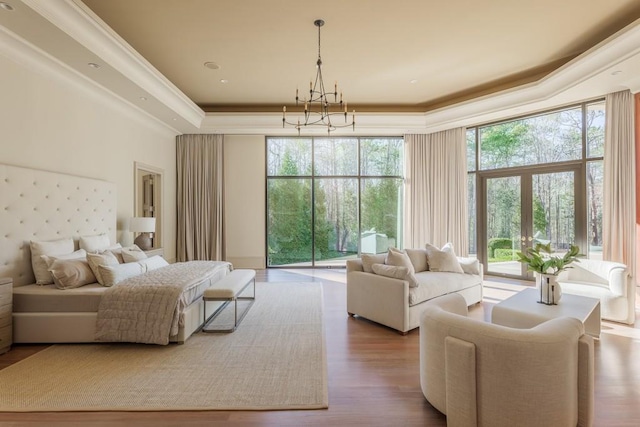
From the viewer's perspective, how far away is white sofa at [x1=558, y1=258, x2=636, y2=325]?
→ 3475mm

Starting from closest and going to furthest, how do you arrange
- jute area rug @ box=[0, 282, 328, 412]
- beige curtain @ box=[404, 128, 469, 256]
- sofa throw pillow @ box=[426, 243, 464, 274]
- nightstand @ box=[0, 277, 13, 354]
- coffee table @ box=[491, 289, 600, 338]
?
jute area rug @ box=[0, 282, 328, 412], coffee table @ box=[491, 289, 600, 338], nightstand @ box=[0, 277, 13, 354], sofa throw pillow @ box=[426, 243, 464, 274], beige curtain @ box=[404, 128, 469, 256]

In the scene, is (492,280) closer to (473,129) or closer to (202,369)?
(473,129)

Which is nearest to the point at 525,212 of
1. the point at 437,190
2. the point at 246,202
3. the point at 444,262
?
the point at 437,190

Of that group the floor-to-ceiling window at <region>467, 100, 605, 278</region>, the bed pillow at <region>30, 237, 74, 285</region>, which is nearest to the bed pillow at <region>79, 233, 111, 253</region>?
the bed pillow at <region>30, 237, 74, 285</region>

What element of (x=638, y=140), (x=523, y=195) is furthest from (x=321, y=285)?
(x=638, y=140)

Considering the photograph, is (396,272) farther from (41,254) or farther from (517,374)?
(41,254)

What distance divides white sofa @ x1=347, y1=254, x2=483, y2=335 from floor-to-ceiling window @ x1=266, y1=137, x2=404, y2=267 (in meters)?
3.05

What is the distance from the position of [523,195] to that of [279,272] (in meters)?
5.18

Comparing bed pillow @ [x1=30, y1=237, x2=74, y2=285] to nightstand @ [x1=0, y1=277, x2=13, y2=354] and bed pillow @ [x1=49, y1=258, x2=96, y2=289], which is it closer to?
bed pillow @ [x1=49, y1=258, x2=96, y2=289]

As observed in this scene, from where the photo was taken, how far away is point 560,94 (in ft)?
15.4

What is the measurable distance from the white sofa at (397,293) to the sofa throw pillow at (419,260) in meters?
0.12

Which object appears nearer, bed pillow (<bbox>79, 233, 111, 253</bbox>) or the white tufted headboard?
the white tufted headboard

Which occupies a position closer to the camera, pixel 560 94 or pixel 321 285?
pixel 560 94

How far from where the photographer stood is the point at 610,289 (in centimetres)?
361
